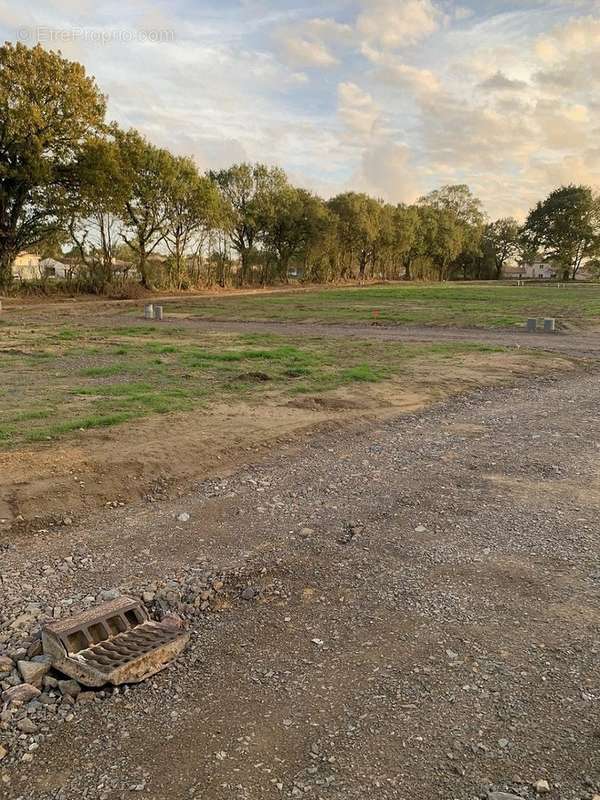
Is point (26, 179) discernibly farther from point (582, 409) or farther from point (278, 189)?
point (582, 409)

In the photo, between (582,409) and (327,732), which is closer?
(327,732)

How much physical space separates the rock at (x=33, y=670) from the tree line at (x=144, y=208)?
31067mm

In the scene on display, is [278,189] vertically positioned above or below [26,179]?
above

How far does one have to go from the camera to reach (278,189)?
50.7m

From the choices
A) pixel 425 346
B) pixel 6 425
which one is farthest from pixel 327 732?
pixel 425 346

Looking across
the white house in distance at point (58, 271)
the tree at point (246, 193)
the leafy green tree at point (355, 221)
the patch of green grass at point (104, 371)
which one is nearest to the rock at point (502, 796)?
the patch of green grass at point (104, 371)

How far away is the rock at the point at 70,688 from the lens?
111 inches

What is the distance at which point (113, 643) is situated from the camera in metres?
3.13

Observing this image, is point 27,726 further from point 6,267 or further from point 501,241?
point 501,241

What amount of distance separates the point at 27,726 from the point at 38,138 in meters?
32.0

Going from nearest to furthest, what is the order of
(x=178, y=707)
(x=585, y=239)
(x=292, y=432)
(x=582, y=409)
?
(x=178, y=707), (x=292, y=432), (x=582, y=409), (x=585, y=239)

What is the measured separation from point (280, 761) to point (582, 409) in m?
7.81

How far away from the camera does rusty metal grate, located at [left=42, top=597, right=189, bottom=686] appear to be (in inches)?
114

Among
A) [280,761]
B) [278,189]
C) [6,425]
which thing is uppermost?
[278,189]
